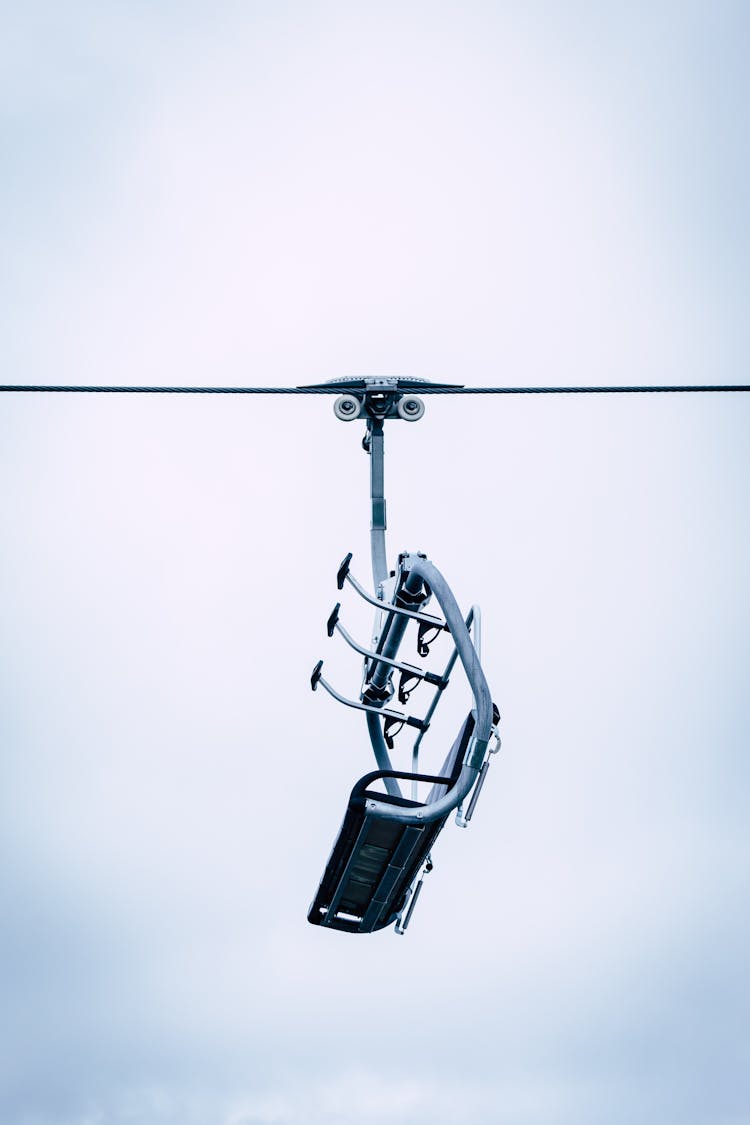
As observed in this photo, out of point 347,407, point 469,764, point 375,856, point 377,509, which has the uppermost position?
point 347,407

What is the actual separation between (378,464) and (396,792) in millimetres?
3154

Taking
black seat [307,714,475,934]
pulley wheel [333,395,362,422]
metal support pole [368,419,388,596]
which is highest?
pulley wheel [333,395,362,422]

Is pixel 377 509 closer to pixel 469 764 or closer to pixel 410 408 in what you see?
pixel 410 408

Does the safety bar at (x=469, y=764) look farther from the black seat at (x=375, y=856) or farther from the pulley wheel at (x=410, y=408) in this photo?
the pulley wheel at (x=410, y=408)

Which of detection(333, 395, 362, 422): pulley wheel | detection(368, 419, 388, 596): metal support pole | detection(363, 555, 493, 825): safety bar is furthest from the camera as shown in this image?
detection(368, 419, 388, 596): metal support pole

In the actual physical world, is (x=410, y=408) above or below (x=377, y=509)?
above

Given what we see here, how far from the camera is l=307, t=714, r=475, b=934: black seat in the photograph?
12.3 meters

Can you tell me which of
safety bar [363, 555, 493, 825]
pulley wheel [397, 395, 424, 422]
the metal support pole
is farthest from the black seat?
pulley wheel [397, 395, 424, 422]

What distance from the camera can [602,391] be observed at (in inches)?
567

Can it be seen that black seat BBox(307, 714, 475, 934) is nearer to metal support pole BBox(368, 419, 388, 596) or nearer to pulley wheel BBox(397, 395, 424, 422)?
metal support pole BBox(368, 419, 388, 596)

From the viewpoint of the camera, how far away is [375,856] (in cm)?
1288

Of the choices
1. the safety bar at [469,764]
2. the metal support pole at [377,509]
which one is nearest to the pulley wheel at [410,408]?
the metal support pole at [377,509]

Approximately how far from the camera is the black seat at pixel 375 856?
1234cm

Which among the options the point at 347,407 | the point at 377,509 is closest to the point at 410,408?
the point at 347,407
